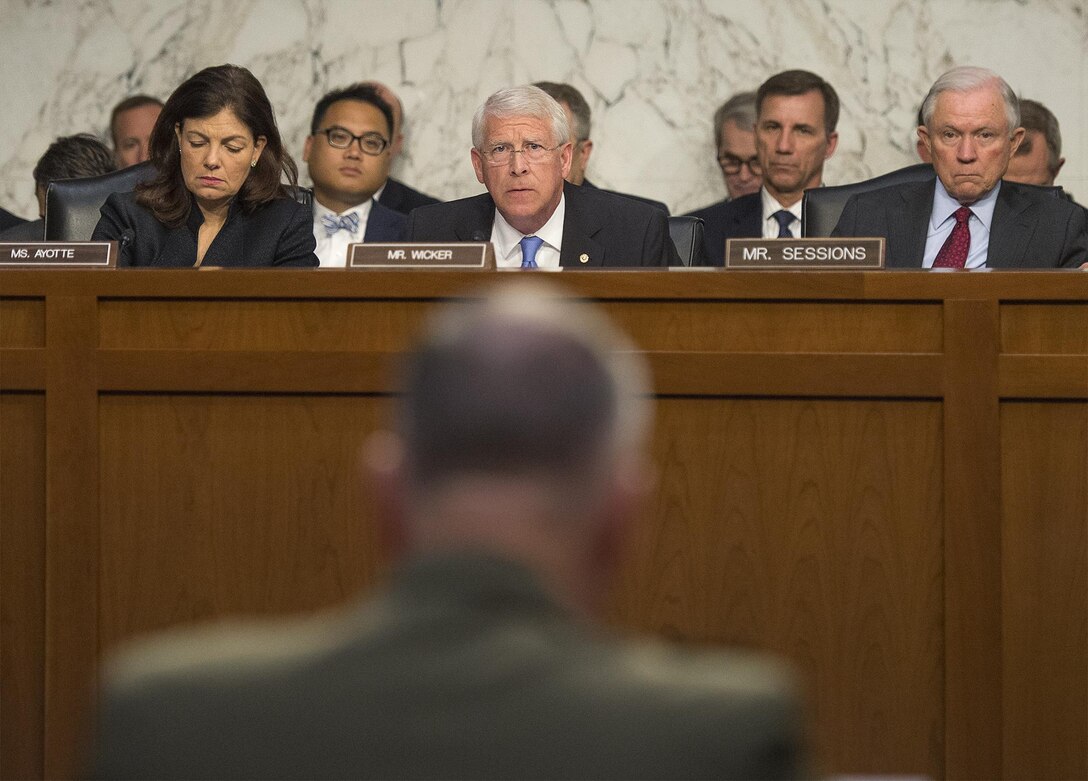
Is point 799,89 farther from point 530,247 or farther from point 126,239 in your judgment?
point 126,239

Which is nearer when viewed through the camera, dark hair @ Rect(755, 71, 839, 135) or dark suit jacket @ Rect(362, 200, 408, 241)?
dark suit jacket @ Rect(362, 200, 408, 241)

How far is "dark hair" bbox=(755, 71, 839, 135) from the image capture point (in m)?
5.12

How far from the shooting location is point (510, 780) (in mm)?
842

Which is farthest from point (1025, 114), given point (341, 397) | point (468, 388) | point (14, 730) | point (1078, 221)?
point (468, 388)

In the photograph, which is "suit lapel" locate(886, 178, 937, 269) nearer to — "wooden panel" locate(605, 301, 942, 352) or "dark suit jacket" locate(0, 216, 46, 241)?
"wooden panel" locate(605, 301, 942, 352)

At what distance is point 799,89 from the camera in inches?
201

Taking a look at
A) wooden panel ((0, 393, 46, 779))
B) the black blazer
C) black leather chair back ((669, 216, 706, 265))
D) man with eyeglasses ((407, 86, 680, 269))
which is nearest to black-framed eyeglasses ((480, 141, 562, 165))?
man with eyeglasses ((407, 86, 680, 269))

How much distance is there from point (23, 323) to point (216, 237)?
3.22 feet

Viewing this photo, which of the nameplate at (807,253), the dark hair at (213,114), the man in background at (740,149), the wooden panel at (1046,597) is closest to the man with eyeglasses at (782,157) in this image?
the man in background at (740,149)

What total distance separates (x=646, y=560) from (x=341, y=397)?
0.52 meters

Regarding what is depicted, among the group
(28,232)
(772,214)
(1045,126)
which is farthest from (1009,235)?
(28,232)

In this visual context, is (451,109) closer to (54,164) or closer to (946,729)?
(54,164)

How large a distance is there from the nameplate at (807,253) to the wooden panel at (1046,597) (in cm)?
36

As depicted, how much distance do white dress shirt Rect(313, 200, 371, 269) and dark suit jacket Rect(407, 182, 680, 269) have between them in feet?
4.15
